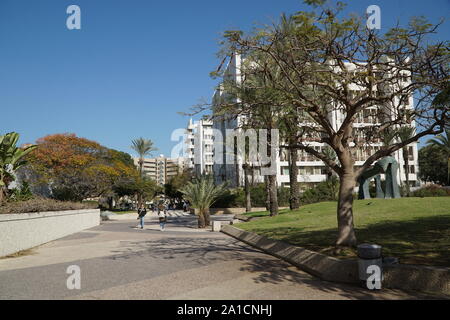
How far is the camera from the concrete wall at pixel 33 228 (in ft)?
37.1

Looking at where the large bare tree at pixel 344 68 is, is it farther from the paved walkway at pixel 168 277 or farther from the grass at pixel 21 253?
the grass at pixel 21 253

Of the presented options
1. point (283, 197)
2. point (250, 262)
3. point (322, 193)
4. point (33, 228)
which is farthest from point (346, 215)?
point (283, 197)

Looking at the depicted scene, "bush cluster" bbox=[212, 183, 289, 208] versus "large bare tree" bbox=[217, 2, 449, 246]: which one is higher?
"large bare tree" bbox=[217, 2, 449, 246]

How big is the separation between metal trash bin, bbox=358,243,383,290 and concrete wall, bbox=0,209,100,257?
1081cm

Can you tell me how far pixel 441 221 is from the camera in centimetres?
1227

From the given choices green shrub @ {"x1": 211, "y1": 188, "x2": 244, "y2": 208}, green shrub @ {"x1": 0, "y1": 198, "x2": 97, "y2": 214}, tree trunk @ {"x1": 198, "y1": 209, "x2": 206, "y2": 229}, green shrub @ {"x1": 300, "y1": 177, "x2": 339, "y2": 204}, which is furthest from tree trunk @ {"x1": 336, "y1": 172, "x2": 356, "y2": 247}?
green shrub @ {"x1": 211, "y1": 188, "x2": 244, "y2": 208}

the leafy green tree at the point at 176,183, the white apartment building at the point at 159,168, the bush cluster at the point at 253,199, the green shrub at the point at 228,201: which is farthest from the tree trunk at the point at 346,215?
the white apartment building at the point at 159,168

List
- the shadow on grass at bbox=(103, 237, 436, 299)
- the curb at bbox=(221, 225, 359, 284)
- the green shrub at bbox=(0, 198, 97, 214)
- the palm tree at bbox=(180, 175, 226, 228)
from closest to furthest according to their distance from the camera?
the shadow on grass at bbox=(103, 237, 436, 299)
the curb at bbox=(221, 225, 359, 284)
the green shrub at bbox=(0, 198, 97, 214)
the palm tree at bbox=(180, 175, 226, 228)

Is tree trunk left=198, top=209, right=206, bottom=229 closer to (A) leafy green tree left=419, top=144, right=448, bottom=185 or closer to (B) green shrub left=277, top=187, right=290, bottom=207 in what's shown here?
(B) green shrub left=277, top=187, right=290, bottom=207

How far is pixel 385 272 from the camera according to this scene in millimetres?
6496

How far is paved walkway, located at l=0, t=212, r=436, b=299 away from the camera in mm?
6141

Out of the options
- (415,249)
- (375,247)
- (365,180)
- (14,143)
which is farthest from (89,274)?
(365,180)

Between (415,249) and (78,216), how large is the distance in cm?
1948

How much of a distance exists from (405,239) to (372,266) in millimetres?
4215
